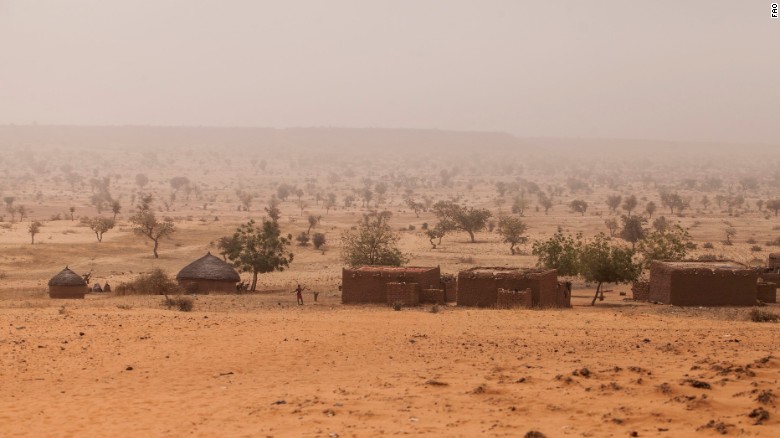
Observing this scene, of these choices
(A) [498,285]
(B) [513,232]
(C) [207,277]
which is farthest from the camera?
(B) [513,232]

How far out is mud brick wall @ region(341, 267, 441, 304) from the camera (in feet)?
104

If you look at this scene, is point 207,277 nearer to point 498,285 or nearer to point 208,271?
point 208,271

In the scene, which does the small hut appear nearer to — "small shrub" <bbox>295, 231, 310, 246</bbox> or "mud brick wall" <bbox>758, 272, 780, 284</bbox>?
"mud brick wall" <bbox>758, 272, 780, 284</bbox>

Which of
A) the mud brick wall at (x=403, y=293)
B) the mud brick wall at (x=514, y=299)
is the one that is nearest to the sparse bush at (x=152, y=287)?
the mud brick wall at (x=403, y=293)

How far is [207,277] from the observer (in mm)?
38438

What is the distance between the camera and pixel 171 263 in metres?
55.2

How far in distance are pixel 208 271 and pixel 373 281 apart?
9.42 meters

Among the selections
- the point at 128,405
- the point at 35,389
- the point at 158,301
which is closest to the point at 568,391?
the point at 128,405

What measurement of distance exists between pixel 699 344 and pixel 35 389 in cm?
1381

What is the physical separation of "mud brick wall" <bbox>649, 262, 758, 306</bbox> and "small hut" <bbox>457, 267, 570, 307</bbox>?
407 centimetres

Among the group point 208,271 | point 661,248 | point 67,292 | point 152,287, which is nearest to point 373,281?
point 208,271

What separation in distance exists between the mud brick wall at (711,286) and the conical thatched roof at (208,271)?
17375 millimetres

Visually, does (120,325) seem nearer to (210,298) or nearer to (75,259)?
(210,298)

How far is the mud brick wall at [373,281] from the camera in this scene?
31.8 metres
